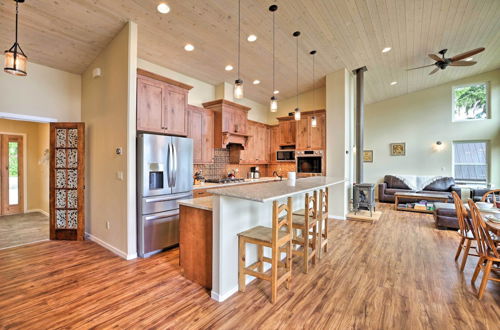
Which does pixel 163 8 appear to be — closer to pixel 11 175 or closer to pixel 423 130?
pixel 11 175

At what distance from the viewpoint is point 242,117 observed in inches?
224

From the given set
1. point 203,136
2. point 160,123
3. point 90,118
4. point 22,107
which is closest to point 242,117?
point 203,136

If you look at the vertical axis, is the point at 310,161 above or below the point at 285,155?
below

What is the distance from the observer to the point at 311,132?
5988mm

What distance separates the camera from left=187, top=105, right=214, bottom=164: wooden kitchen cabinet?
4.79 meters

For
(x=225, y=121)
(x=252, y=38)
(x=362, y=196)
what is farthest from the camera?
(x=362, y=196)

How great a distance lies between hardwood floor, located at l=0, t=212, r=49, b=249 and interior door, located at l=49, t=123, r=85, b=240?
45 centimetres

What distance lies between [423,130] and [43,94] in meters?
10.3

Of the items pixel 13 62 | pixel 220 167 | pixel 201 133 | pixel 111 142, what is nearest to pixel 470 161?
pixel 220 167

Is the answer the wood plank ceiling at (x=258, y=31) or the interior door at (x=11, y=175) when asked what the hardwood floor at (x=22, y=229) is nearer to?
the interior door at (x=11, y=175)

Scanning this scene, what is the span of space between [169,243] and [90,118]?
2.57 metres

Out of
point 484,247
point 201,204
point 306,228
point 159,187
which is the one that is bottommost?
point 484,247

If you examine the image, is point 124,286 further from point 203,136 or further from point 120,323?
point 203,136


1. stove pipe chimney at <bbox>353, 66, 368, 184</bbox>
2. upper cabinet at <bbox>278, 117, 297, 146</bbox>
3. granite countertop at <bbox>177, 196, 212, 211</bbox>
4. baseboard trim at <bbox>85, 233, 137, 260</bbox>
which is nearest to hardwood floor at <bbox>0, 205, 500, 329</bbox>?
baseboard trim at <bbox>85, 233, 137, 260</bbox>
